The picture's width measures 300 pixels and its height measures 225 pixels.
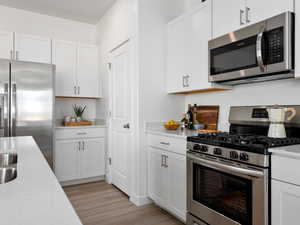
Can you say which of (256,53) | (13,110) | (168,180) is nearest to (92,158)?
(13,110)

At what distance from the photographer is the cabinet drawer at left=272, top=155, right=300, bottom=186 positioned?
1.24 metres

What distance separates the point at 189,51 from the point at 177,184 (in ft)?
4.67

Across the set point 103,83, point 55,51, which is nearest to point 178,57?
point 103,83

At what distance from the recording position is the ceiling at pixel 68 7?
3426 millimetres

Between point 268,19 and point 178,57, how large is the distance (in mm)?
1109

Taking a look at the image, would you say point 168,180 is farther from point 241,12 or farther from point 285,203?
point 241,12

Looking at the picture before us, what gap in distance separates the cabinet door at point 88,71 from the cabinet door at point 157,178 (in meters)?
1.83

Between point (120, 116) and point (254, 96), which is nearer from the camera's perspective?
point (254, 96)

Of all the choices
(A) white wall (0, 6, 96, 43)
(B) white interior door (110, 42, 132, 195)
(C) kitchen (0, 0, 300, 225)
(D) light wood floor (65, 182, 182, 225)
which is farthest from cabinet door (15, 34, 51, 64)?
(D) light wood floor (65, 182, 182, 225)

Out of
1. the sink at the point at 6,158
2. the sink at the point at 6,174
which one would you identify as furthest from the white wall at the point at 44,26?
the sink at the point at 6,174

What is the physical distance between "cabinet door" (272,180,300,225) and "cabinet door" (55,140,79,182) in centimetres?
287

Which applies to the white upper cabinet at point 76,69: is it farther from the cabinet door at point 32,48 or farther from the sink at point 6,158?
the sink at point 6,158

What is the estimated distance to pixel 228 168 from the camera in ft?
5.30

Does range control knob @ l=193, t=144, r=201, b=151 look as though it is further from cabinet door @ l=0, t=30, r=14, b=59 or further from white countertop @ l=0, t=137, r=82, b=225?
cabinet door @ l=0, t=30, r=14, b=59
